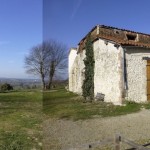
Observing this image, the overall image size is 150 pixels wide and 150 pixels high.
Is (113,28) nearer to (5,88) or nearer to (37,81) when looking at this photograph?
(5,88)

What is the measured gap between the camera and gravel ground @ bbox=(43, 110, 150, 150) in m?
8.18

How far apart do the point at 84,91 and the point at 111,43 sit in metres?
5.11

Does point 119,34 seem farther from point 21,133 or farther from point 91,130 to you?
point 21,133

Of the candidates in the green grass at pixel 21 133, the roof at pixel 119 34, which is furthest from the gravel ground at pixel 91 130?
the roof at pixel 119 34

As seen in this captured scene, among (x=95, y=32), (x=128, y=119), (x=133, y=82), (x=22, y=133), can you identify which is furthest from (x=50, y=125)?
(x=95, y=32)

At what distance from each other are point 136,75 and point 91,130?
7.69 m

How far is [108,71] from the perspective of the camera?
17453 millimetres

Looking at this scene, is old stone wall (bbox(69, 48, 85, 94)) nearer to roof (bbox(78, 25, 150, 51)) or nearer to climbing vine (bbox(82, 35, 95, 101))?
climbing vine (bbox(82, 35, 95, 101))

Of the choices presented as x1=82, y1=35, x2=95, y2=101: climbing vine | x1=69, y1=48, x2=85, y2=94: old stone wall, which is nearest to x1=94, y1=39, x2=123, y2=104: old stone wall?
x1=82, y1=35, x2=95, y2=101: climbing vine

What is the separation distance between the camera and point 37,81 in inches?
1785

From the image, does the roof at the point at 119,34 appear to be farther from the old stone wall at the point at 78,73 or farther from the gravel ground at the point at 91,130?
the gravel ground at the point at 91,130

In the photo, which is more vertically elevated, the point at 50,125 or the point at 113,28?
the point at 113,28

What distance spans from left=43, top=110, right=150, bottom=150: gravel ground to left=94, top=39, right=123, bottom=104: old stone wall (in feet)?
12.9

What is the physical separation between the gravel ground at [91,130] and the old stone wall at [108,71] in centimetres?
394
